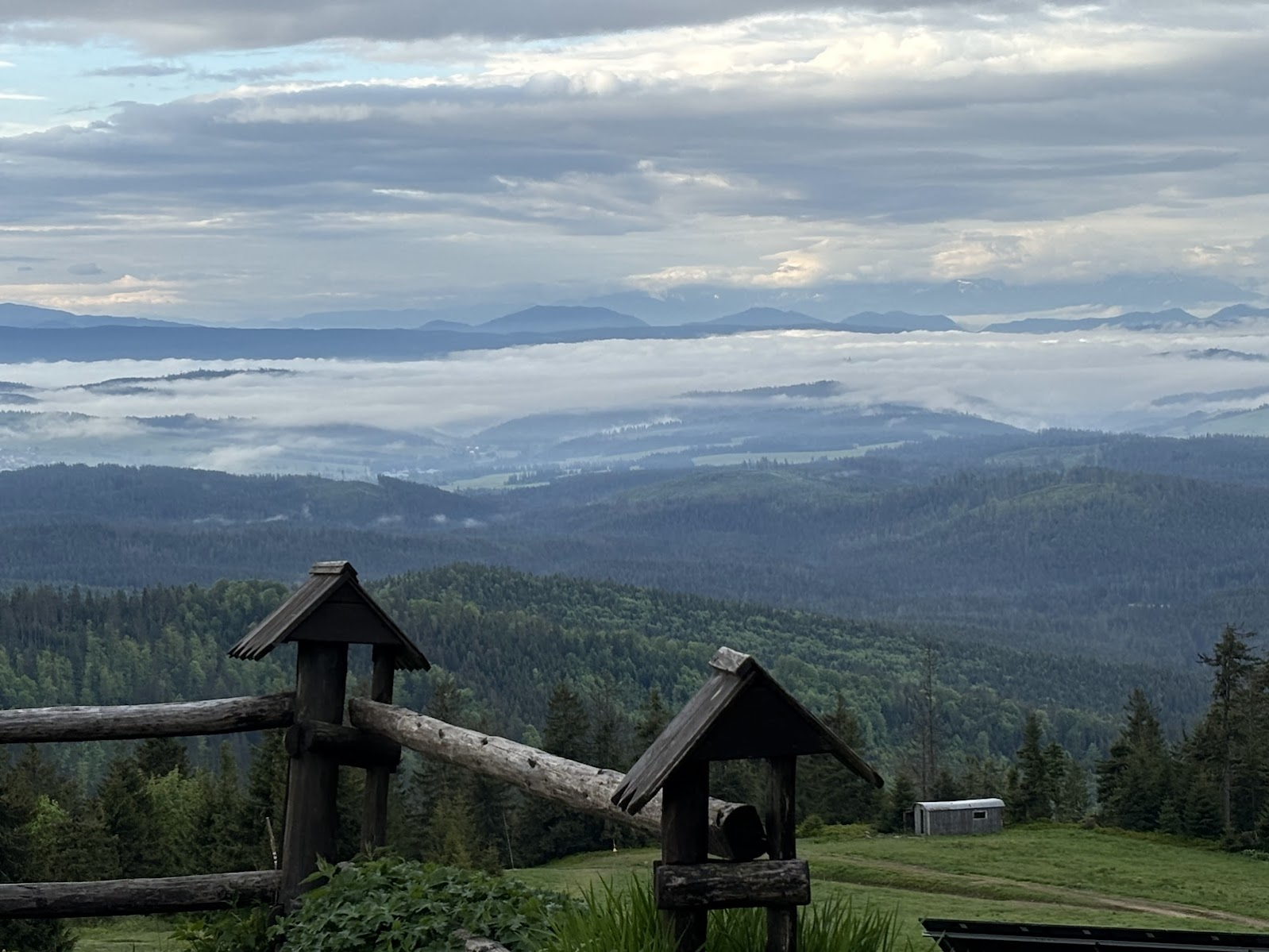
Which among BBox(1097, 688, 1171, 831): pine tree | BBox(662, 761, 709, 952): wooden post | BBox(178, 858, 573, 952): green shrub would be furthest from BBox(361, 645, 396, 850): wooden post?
BBox(1097, 688, 1171, 831): pine tree

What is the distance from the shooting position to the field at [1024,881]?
2430 centimetres

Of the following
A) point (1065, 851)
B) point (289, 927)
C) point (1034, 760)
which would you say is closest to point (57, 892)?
point (289, 927)

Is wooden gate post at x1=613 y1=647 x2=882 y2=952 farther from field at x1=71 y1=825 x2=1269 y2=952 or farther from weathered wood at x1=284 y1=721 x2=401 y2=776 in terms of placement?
field at x1=71 y1=825 x2=1269 y2=952

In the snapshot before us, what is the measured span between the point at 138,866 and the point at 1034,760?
4133 cm

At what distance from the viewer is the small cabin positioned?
188 ft

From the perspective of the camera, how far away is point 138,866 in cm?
6353

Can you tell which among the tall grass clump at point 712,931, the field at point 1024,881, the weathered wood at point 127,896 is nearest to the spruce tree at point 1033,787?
the field at point 1024,881

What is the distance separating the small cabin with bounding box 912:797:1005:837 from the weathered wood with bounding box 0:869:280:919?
48495mm

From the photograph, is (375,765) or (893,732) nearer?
(375,765)

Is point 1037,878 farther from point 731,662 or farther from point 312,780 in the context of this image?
point 731,662

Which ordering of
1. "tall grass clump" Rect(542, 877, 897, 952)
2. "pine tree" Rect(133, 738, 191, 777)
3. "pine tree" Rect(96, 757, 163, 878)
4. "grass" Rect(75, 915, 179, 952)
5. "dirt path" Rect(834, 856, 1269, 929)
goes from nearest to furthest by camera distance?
1. "tall grass clump" Rect(542, 877, 897, 952)
2. "grass" Rect(75, 915, 179, 952)
3. "dirt path" Rect(834, 856, 1269, 929)
4. "pine tree" Rect(96, 757, 163, 878)
5. "pine tree" Rect(133, 738, 191, 777)

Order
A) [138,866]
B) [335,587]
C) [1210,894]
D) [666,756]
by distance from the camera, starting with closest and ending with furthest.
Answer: [666,756], [335,587], [1210,894], [138,866]

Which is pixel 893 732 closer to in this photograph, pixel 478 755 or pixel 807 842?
pixel 807 842

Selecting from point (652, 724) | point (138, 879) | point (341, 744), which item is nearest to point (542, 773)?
point (341, 744)
